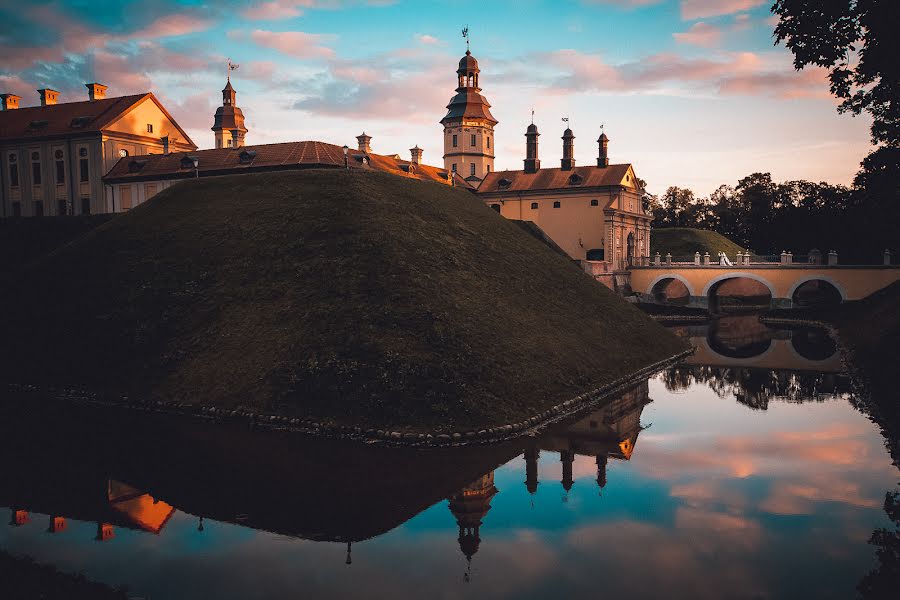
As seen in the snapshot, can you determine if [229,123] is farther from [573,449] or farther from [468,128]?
[573,449]

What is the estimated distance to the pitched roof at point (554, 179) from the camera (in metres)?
84.6

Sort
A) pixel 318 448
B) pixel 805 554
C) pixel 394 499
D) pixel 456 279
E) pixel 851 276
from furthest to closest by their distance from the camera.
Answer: pixel 851 276
pixel 456 279
pixel 318 448
pixel 394 499
pixel 805 554

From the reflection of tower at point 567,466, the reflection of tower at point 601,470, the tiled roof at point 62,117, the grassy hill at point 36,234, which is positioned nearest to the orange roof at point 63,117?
the tiled roof at point 62,117

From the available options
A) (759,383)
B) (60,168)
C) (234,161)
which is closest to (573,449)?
(759,383)

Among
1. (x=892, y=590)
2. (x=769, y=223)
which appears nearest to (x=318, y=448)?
(x=892, y=590)

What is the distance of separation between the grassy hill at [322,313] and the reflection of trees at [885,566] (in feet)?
39.9

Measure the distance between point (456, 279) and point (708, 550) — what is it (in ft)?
75.5

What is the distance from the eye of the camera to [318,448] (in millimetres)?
22172

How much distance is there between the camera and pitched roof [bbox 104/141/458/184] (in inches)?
2554

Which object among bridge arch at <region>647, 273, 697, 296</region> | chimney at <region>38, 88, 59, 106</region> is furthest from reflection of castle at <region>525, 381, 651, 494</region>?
chimney at <region>38, 88, 59, 106</region>

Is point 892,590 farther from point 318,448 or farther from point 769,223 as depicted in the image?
point 769,223

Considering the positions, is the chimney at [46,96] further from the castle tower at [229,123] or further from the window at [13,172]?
the castle tower at [229,123]

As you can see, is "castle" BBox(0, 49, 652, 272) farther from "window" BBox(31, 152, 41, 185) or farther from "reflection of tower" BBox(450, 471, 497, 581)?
"reflection of tower" BBox(450, 471, 497, 581)

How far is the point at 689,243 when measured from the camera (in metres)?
105
